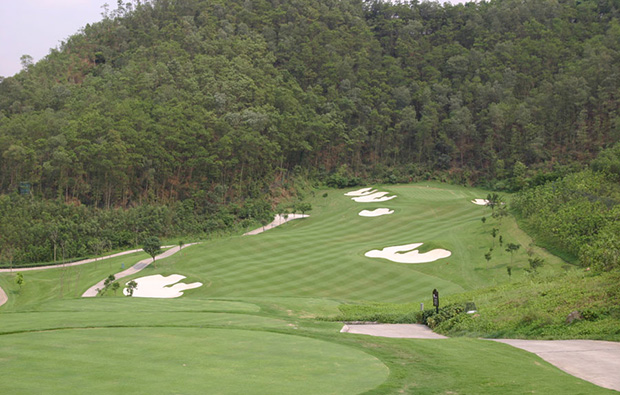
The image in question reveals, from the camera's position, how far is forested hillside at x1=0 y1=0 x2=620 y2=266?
68.0 m

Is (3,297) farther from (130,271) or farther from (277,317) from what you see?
(277,317)

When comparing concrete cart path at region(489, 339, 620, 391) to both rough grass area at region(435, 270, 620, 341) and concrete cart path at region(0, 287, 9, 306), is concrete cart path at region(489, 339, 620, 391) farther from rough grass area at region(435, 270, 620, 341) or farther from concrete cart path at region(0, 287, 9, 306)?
concrete cart path at region(0, 287, 9, 306)

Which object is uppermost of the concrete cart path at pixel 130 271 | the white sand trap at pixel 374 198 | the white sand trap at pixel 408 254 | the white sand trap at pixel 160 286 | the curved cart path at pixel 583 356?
the curved cart path at pixel 583 356

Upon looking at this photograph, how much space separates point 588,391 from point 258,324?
1019cm

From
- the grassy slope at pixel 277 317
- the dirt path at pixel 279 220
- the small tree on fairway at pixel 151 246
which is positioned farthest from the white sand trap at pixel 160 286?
the dirt path at pixel 279 220

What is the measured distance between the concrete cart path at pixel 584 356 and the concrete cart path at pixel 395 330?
9.08 ft

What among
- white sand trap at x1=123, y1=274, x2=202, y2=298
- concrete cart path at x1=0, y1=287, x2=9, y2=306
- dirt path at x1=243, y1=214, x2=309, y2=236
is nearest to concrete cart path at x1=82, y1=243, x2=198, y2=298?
white sand trap at x1=123, y1=274, x2=202, y2=298

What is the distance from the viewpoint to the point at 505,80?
97.7 metres

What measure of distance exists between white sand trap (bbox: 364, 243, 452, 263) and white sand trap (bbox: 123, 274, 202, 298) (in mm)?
14136

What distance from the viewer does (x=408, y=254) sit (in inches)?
1689

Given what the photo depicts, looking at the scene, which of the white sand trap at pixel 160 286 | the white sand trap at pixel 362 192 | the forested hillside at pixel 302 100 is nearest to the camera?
the white sand trap at pixel 160 286

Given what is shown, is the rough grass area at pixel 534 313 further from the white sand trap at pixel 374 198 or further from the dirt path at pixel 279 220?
the white sand trap at pixel 374 198

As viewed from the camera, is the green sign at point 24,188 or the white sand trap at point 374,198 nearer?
the green sign at point 24,188

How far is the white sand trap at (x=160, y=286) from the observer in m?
36.7
